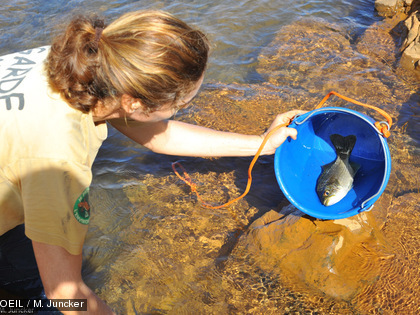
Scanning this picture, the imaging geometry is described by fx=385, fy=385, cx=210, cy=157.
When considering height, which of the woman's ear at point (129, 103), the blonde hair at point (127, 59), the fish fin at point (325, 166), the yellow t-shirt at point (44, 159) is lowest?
the fish fin at point (325, 166)

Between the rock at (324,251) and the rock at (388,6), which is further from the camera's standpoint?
the rock at (388,6)

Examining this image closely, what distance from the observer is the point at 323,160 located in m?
3.21

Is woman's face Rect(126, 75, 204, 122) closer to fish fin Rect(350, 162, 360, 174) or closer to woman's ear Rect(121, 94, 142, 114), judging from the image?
woman's ear Rect(121, 94, 142, 114)

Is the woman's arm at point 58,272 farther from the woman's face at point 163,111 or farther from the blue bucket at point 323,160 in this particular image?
the blue bucket at point 323,160

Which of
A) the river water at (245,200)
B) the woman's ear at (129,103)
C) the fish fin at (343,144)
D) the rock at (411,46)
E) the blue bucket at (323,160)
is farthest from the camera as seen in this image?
the rock at (411,46)

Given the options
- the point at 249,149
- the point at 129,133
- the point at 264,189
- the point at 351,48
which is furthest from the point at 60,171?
the point at 351,48

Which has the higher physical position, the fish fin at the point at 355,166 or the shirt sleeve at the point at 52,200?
the shirt sleeve at the point at 52,200

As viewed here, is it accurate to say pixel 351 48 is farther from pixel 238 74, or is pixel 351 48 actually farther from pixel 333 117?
pixel 333 117

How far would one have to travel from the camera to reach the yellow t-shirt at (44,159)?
5.68ft

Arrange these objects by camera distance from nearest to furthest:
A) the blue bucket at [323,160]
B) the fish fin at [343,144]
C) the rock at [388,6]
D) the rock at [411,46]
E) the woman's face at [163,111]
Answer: the woman's face at [163,111] → the blue bucket at [323,160] → the fish fin at [343,144] → the rock at [411,46] → the rock at [388,6]

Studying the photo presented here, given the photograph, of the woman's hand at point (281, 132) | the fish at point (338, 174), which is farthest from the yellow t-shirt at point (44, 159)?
the fish at point (338, 174)

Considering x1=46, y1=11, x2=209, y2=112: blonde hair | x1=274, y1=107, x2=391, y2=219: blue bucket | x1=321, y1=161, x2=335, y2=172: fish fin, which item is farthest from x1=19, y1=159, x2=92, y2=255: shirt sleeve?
x1=321, y1=161, x2=335, y2=172: fish fin

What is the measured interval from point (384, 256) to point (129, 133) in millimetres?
2077

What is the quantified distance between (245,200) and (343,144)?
102 centimetres
